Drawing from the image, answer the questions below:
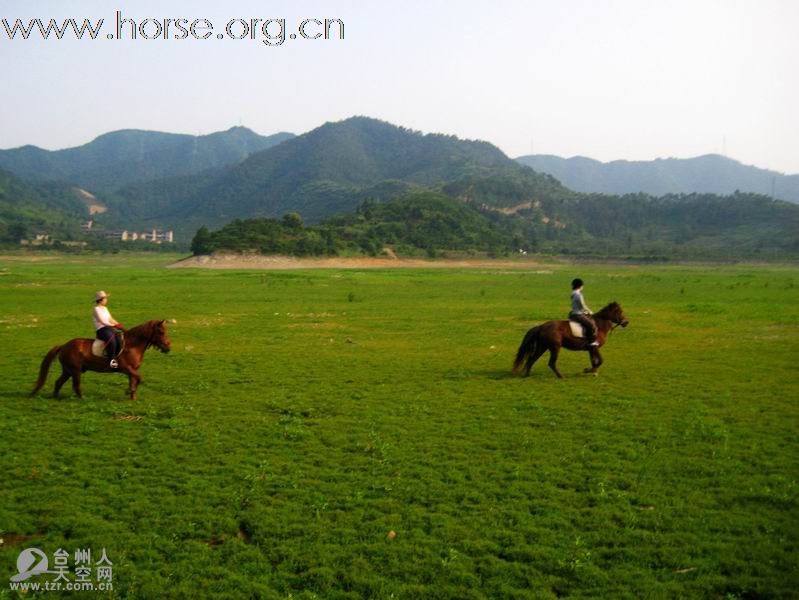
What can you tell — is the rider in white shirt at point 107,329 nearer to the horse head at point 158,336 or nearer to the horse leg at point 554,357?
the horse head at point 158,336

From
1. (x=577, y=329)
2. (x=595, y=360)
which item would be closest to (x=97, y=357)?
(x=577, y=329)

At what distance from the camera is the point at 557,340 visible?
16125 mm

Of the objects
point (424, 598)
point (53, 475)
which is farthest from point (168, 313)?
point (424, 598)

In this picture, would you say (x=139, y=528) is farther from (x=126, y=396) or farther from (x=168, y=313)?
(x=168, y=313)

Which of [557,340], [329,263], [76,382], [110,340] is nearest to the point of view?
[110,340]

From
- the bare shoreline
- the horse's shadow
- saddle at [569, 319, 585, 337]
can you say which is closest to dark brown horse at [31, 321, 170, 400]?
the horse's shadow

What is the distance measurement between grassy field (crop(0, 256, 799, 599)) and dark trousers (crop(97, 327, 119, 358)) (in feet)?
3.67

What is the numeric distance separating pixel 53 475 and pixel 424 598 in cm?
614

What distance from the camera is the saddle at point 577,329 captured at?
16344mm

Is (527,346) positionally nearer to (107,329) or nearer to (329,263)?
(107,329)

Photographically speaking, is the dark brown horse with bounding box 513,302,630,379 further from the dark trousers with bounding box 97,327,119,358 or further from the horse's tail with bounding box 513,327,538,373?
the dark trousers with bounding box 97,327,119,358

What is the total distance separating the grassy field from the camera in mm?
6770

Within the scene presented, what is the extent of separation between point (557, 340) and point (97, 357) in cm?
1080

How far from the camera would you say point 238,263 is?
→ 100 m
